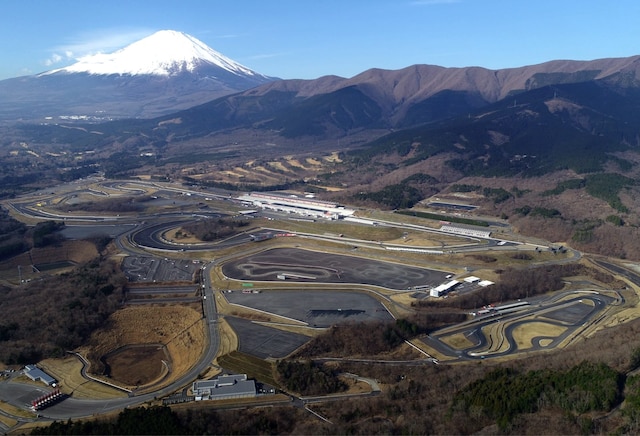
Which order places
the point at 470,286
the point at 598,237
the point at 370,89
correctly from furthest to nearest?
the point at 370,89
the point at 598,237
the point at 470,286

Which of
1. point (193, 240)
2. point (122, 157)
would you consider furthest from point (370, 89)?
point (193, 240)

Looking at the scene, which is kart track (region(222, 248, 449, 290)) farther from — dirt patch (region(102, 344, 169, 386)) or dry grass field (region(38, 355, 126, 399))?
dry grass field (region(38, 355, 126, 399))

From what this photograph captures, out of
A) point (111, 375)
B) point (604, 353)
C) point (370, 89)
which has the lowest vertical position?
point (111, 375)

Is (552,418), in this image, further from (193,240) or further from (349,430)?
(193,240)

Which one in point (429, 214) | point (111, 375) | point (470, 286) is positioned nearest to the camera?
point (111, 375)

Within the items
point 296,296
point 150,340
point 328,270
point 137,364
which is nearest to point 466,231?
point 328,270

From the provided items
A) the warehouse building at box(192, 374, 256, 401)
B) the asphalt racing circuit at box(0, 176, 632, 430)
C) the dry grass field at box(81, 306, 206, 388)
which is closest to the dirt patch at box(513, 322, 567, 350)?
the asphalt racing circuit at box(0, 176, 632, 430)

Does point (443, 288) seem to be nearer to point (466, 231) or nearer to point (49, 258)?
point (466, 231)

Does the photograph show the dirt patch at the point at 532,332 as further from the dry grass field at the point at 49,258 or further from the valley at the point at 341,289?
the dry grass field at the point at 49,258
